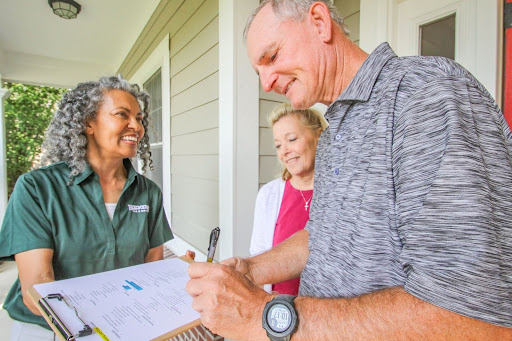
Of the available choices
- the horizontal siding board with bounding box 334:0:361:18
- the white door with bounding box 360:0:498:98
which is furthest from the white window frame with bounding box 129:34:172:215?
the white door with bounding box 360:0:498:98

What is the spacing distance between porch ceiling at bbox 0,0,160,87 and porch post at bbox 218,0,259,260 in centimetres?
237

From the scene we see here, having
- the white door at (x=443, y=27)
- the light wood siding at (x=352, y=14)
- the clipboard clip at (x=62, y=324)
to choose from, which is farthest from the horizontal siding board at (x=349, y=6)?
the clipboard clip at (x=62, y=324)

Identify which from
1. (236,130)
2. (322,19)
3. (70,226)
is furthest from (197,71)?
(322,19)

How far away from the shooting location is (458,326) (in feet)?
1.60

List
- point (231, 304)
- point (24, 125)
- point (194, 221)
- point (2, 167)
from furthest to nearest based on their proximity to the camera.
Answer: point (24, 125), point (2, 167), point (194, 221), point (231, 304)

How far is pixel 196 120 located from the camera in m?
2.73

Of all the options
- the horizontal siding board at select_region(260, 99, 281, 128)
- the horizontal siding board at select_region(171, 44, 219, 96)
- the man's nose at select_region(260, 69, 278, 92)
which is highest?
the horizontal siding board at select_region(171, 44, 219, 96)

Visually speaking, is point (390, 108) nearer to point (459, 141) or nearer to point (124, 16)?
point (459, 141)

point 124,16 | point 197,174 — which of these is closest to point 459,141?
point 197,174

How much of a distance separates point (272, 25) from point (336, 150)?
47 cm

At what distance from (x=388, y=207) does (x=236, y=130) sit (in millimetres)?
1487

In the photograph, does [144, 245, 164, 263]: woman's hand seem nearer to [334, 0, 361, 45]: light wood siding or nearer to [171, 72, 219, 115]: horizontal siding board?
[171, 72, 219, 115]: horizontal siding board

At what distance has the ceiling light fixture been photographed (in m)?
3.98

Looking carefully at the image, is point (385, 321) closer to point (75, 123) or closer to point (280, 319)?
point (280, 319)
